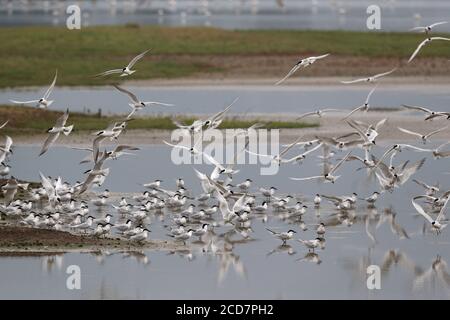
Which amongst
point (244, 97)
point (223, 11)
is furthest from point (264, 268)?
point (223, 11)

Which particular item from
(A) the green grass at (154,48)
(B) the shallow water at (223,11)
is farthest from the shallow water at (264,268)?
(B) the shallow water at (223,11)

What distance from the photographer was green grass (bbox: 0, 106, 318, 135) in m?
34.4

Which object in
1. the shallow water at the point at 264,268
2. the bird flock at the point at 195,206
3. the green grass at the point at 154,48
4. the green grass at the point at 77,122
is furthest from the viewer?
the green grass at the point at 154,48

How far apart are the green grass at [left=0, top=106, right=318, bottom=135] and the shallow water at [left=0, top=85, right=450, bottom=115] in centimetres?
224

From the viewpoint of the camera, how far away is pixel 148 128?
115 ft

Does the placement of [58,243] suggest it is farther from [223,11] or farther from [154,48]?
[223,11]

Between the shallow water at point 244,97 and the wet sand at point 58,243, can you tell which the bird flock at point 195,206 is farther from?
the shallow water at point 244,97

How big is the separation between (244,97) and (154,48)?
1151cm

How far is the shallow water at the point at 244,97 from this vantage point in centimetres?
3975

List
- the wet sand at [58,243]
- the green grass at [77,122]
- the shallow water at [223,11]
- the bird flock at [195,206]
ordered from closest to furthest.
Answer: the wet sand at [58,243] < the bird flock at [195,206] < the green grass at [77,122] < the shallow water at [223,11]

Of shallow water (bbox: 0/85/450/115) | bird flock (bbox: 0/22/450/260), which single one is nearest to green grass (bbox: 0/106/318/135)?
shallow water (bbox: 0/85/450/115)

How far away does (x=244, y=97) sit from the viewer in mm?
43375

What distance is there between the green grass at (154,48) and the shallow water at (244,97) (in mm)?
2408
